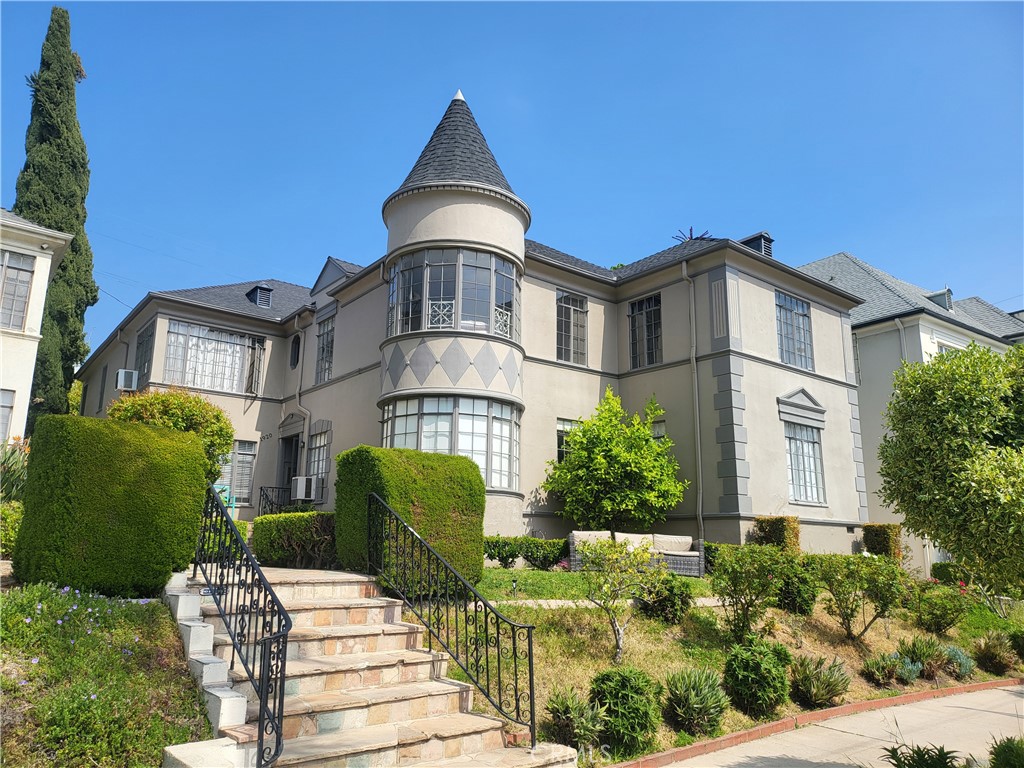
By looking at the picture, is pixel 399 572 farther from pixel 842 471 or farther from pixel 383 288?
pixel 842 471

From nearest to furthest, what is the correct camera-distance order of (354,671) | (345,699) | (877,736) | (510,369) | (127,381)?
(345,699), (354,671), (877,736), (510,369), (127,381)

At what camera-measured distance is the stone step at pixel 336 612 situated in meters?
6.68

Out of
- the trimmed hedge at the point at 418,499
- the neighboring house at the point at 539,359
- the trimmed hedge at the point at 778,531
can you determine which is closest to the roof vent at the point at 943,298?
the neighboring house at the point at 539,359

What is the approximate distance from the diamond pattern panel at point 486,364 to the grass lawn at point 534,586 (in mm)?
4447

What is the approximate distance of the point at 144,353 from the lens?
2195 centimetres

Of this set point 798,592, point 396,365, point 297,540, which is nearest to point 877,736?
point 798,592

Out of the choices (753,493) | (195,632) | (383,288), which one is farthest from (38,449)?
(753,493)

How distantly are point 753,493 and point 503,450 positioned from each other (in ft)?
18.5

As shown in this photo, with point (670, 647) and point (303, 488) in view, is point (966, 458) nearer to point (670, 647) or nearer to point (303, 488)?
point (670, 647)

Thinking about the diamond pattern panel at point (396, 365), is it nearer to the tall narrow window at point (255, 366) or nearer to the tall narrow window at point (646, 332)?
the tall narrow window at point (646, 332)

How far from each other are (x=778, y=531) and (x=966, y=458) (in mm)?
7624

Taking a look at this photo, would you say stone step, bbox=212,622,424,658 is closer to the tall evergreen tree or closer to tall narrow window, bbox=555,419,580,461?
tall narrow window, bbox=555,419,580,461

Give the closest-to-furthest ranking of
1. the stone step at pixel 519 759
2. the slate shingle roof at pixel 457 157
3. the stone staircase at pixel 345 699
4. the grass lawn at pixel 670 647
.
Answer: the stone staircase at pixel 345 699
the stone step at pixel 519 759
the grass lawn at pixel 670 647
the slate shingle roof at pixel 457 157

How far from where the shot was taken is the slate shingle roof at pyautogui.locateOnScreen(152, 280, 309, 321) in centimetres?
2214
